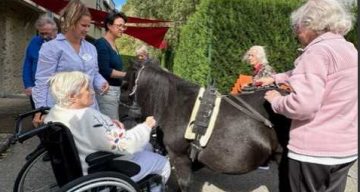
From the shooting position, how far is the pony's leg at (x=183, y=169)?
330 centimetres

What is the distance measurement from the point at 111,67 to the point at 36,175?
4.47 ft

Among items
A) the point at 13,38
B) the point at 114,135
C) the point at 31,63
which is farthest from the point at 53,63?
the point at 13,38

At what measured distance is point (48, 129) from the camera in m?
2.61

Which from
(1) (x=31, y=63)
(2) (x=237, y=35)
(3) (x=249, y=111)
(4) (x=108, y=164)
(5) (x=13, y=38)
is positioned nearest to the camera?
(4) (x=108, y=164)

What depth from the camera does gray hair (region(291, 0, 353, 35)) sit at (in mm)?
2381

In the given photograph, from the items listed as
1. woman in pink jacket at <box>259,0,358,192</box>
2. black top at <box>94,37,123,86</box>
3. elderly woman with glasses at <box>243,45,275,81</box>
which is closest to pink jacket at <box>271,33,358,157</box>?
woman in pink jacket at <box>259,0,358,192</box>

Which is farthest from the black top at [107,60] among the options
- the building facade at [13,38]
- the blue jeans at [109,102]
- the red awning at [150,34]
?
the red awning at [150,34]

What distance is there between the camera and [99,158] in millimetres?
2664

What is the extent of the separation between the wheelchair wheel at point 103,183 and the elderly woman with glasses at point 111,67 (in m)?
1.43

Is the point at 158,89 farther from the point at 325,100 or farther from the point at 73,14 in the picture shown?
the point at 325,100

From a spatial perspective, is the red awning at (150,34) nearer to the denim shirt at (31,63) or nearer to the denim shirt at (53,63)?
the denim shirt at (31,63)

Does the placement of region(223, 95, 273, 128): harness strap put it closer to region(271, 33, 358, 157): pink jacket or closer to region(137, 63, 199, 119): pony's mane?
region(137, 63, 199, 119): pony's mane

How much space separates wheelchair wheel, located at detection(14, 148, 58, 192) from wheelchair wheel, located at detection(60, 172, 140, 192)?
84cm

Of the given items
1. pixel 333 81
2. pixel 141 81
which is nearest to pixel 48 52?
pixel 141 81
